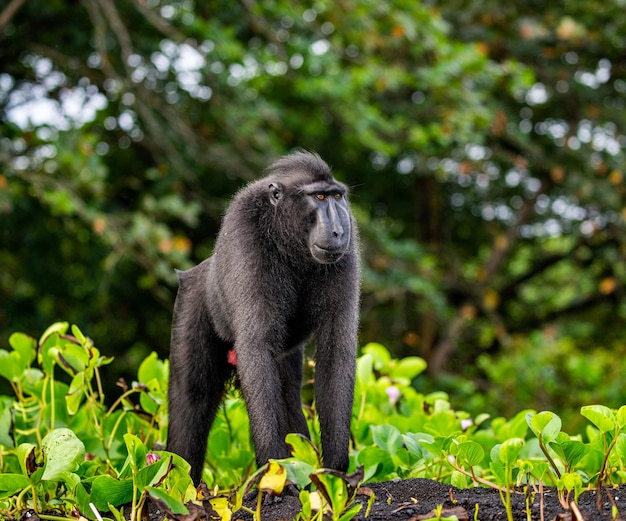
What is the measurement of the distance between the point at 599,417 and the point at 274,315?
1305 mm

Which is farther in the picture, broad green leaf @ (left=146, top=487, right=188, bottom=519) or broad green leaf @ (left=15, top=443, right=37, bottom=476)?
broad green leaf @ (left=15, top=443, right=37, bottom=476)

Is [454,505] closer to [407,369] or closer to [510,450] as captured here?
[510,450]

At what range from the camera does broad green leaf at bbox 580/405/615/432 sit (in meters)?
2.54

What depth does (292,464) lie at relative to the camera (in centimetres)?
236

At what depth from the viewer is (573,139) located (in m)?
10.1

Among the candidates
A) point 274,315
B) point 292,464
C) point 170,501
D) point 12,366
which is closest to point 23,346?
point 12,366

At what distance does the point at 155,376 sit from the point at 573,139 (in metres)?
7.17

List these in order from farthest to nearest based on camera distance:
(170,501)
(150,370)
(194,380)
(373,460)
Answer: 1. (150,370)
2. (194,380)
3. (373,460)
4. (170,501)

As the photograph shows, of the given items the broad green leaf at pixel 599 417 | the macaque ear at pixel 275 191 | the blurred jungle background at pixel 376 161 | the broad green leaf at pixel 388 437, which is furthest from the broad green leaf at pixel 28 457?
the blurred jungle background at pixel 376 161

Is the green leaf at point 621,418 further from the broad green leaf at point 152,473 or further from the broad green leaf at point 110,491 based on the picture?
the broad green leaf at point 110,491

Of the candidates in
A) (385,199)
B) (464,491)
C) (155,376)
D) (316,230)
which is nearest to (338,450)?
(464,491)

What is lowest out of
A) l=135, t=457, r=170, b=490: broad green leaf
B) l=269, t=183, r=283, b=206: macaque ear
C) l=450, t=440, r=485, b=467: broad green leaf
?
l=450, t=440, r=485, b=467: broad green leaf

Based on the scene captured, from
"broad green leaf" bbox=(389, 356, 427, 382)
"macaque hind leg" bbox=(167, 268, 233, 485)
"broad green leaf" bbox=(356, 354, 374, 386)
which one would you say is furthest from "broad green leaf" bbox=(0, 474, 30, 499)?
"broad green leaf" bbox=(389, 356, 427, 382)

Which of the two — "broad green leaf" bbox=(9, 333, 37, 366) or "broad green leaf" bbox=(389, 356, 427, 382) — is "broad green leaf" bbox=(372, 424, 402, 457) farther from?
"broad green leaf" bbox=(9, 333, 37, 366)
